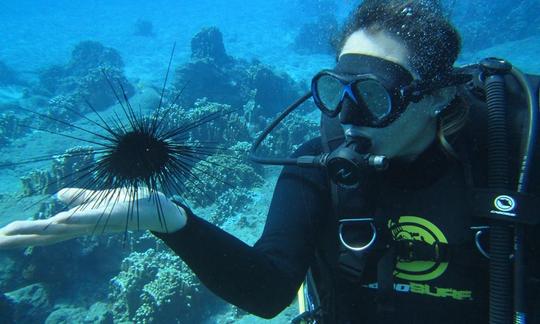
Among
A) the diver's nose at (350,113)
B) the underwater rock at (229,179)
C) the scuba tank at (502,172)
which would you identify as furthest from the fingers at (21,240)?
the underwater rock at (229,179)

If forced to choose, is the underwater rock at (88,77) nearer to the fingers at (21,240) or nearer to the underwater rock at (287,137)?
the underwater rock at (287,137)

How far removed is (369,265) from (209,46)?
54.1ft

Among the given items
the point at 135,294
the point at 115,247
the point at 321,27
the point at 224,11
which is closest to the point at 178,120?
the point at 115,247

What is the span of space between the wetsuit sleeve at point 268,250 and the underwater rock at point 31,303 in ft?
19.0

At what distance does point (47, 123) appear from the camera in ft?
49.9

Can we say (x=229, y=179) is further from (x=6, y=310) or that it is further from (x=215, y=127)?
(x=6, y=310)

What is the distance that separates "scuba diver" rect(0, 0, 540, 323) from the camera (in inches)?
67.9

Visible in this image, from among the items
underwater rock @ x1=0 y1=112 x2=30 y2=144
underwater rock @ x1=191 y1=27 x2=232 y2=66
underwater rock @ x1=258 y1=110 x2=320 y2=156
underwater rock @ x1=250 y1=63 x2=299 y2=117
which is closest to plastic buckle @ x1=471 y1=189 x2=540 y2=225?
underwater rock @ x1=258 y1=110 x2=320 y2=156

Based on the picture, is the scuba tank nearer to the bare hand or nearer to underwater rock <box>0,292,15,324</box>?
the bare hand

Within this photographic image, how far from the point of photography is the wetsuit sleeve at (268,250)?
1.70 meters

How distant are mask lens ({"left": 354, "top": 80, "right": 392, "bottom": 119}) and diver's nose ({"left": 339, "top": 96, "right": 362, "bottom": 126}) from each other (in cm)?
6

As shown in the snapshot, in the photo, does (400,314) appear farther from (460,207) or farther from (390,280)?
(460,207)

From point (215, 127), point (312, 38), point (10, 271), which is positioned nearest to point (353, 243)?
point (10, 271)

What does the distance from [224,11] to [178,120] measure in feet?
119
